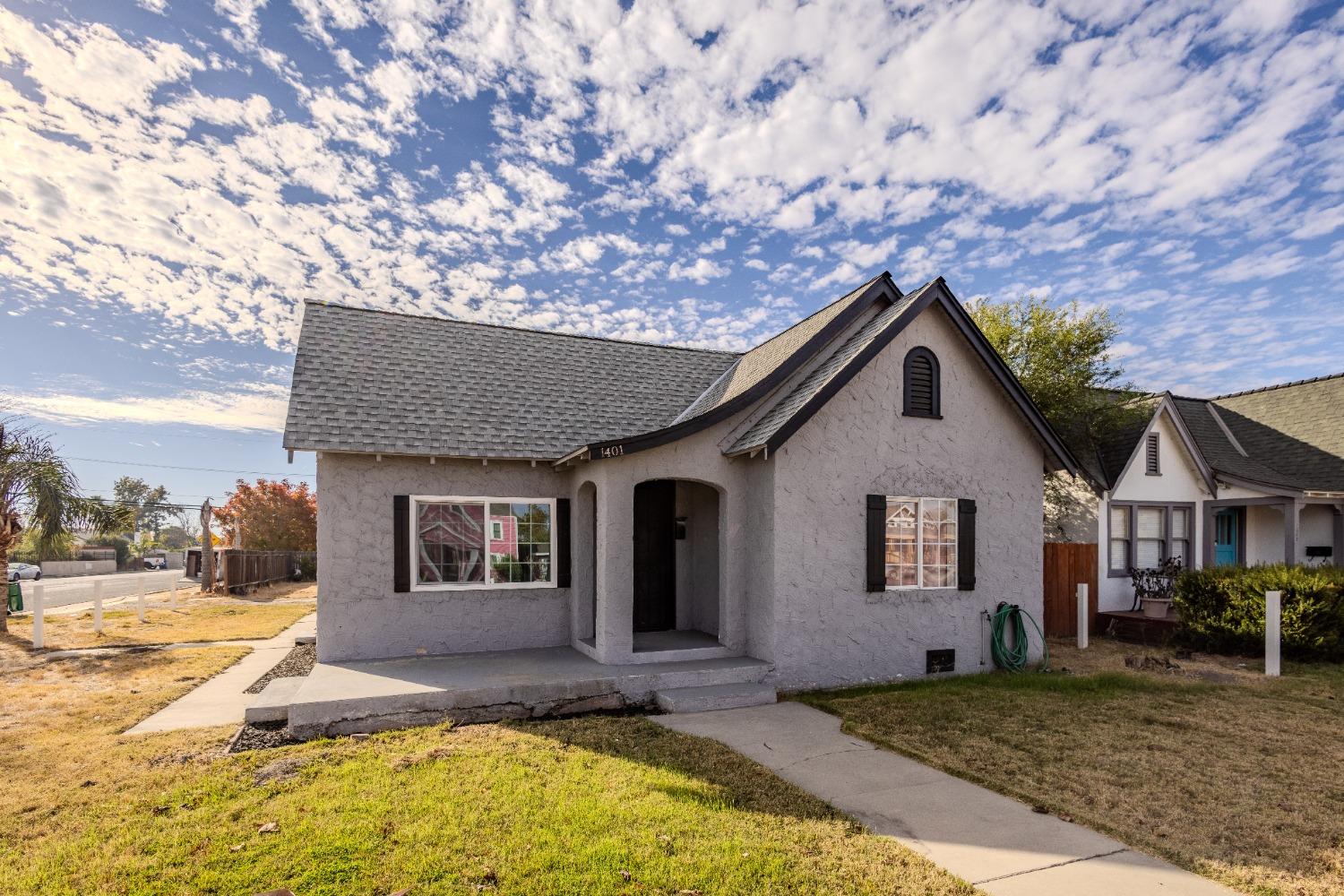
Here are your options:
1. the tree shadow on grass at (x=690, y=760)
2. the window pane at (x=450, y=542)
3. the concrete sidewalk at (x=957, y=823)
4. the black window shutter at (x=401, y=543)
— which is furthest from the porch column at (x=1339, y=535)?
the black window shutter at (x=401, y=543)

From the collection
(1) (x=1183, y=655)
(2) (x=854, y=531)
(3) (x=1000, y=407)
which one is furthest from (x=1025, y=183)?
(1) (x=1183, y=655)

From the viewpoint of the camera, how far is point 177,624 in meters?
14.2

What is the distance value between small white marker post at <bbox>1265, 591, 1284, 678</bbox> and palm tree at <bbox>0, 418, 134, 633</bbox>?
2292cm

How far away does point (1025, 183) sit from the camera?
10602 mm

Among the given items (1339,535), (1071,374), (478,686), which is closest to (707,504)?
(478,686)

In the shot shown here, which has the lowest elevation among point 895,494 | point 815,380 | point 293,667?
point 293,667

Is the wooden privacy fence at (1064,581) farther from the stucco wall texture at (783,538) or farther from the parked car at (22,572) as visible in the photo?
the parked car at (22,572)

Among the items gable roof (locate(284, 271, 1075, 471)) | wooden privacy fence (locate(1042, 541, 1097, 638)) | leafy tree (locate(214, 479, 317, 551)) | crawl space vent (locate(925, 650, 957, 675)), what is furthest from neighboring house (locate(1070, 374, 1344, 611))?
leafy tree (locate(214, 479, 317, 551))

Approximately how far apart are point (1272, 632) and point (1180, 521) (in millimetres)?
6347

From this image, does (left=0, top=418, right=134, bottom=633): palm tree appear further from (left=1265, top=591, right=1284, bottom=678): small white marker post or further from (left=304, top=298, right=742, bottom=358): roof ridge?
(left=1265, top=591, right=1284, bottom=678): small white marker post

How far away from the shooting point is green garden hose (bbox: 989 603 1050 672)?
9891 millimetres

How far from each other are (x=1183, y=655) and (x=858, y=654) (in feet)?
23.3

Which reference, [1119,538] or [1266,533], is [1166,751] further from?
[1266,533]

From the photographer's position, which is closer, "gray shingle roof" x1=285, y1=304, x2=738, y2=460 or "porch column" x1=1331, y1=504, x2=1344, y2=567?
"gray shingle roof" x1=285, y1=304, x2=738, y2=460
